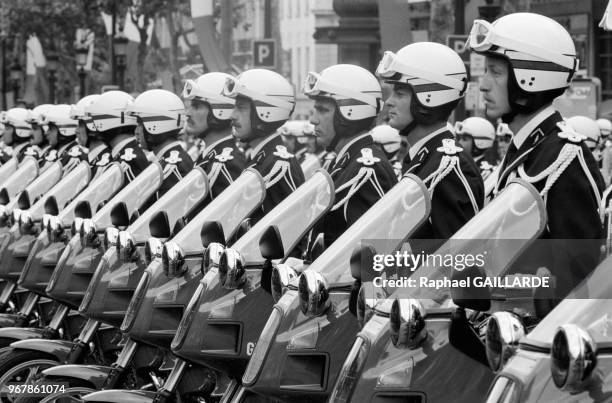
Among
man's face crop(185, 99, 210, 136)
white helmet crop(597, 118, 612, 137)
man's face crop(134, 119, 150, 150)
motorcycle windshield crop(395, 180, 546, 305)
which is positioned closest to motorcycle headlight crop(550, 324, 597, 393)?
motorcycle windshield crop(395, 180, 546, 305)

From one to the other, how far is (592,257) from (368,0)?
20845mm

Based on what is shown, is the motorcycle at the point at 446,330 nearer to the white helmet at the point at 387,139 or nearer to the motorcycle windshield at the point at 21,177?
the motorcycle windshield at the point at 21,177

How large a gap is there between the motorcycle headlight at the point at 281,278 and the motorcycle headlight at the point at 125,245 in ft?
7.36

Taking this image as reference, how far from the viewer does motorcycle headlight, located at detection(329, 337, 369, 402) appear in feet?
15.9

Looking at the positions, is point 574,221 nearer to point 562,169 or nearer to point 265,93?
point 562,169

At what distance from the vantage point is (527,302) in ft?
15.3

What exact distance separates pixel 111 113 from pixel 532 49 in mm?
7461

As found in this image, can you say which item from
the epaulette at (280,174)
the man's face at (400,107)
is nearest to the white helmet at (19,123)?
the epaulette at (280,174)

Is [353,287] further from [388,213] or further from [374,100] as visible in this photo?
[374,100]

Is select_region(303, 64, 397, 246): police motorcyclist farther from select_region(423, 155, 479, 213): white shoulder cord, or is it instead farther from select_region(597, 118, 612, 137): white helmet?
select_region(597, 118, 612, 137): white helmet

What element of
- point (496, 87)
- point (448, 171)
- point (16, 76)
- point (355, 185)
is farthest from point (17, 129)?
point (16, 76)

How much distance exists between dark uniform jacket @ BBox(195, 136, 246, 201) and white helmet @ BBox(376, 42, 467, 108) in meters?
Answer: 2.91

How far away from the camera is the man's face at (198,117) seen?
36.0 feet

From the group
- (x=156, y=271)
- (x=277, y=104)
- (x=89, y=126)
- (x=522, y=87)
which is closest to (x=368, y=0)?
(x=89, y=126)
